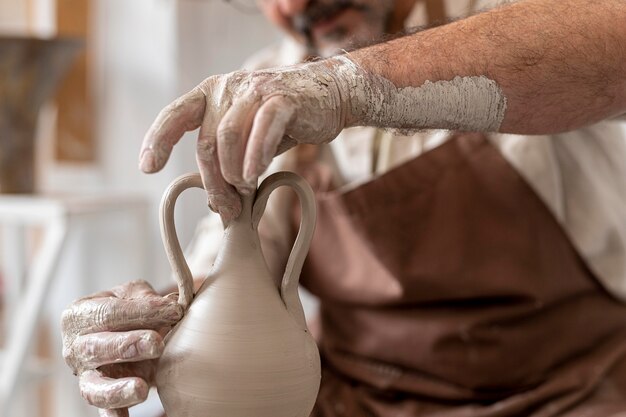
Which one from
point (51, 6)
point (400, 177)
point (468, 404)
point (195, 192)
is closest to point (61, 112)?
point (51, 6)

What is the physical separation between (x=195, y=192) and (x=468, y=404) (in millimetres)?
1099

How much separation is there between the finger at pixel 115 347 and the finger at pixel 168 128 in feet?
0.54

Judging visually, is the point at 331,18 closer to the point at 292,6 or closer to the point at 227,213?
the point at 292,6

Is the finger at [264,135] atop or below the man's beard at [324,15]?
below

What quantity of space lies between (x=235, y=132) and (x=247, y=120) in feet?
0.05

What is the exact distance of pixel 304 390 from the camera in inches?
29.6

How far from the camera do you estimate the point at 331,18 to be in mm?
1311

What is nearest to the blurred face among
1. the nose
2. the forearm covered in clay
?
the nose

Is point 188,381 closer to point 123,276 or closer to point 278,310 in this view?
point 278,310

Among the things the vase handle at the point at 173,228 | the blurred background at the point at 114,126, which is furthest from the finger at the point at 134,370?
the blurred background at the point at 114,126

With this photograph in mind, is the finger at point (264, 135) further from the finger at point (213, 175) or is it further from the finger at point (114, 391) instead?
the finger at point (114, 391)

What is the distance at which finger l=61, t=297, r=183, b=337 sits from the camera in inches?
29.7

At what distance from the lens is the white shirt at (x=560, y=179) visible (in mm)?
1170

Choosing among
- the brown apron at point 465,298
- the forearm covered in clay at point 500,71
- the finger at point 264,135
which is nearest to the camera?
the finger at point 264,135
